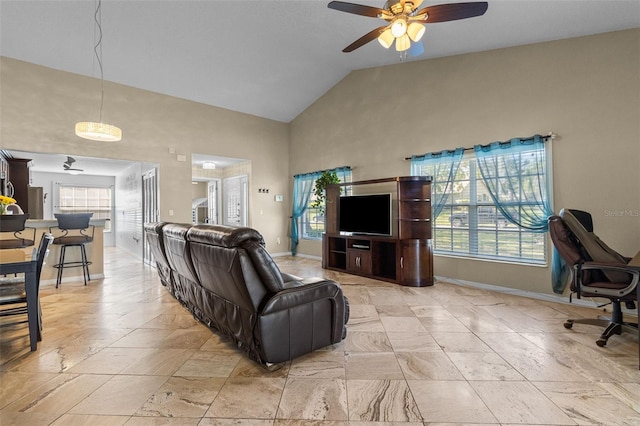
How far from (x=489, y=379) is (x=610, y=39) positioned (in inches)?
167

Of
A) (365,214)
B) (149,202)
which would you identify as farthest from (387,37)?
(149,202)

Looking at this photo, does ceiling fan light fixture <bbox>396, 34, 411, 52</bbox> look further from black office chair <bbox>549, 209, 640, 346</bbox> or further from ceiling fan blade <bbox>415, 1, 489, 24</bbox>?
black office chair <bbox>549, 209, 640, 346</bbox>

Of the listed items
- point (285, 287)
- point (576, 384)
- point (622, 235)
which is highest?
point (622, 235)

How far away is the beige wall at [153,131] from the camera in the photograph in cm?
488

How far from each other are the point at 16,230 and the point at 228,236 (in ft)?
12.1

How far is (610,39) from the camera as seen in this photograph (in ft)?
11.8

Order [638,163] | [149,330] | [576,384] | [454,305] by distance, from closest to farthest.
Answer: [576,384] → [149,330] → [638,163] → [454,305]

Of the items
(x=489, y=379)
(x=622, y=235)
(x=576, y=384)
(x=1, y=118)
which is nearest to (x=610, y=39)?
(x=622, y=235)

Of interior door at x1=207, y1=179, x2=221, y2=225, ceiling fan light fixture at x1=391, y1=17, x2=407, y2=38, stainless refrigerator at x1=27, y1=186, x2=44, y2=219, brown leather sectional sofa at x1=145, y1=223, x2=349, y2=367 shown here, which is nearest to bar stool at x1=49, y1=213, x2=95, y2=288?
stainless refrigerator at x1=27, y1=186, x2=44, y2=219

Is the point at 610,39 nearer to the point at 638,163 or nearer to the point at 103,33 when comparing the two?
the point at 638,163

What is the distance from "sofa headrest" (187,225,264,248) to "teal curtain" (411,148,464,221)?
12.1ft

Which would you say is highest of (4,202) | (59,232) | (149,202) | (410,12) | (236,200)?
(410,12)

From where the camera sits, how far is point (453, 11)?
2727mm

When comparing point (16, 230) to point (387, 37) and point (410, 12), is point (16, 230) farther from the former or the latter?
point (410, 12)
